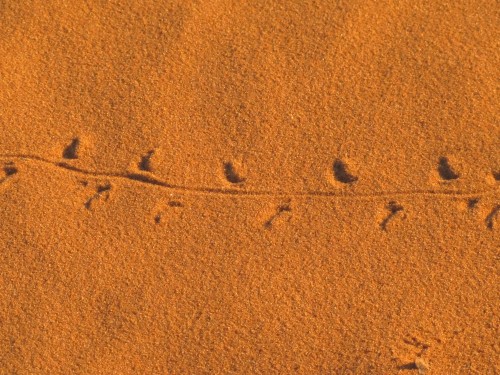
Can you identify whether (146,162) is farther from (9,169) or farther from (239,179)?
(9,169)

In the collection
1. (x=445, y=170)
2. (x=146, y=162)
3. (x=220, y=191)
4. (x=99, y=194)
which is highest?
(x=445, y=170)

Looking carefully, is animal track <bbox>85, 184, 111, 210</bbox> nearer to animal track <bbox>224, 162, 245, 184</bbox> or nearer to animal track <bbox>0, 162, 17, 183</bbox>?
animal track <bbox>0, 162, 17, 183</bbox>

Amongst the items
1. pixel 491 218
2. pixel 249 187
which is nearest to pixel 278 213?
pixel 249 187

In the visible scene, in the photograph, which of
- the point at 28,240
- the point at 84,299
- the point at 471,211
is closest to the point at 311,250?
the point at 471,211

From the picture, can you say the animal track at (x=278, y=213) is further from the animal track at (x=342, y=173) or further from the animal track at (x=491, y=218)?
the animal track at (x=491, y=218)

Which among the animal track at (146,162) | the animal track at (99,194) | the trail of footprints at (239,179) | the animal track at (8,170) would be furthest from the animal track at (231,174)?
the animal track at (8,170)

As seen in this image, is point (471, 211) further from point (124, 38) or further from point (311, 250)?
point (124, 38)
